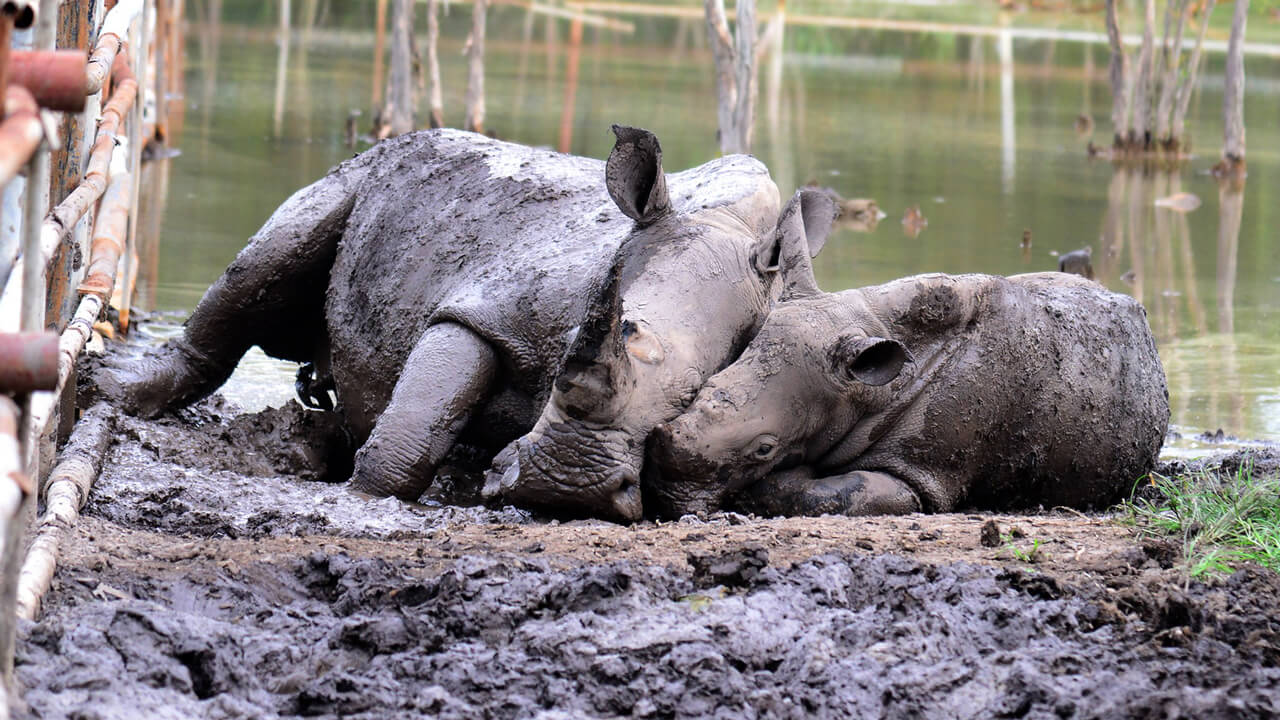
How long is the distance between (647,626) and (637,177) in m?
2.34

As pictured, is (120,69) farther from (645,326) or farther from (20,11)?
(20,11)

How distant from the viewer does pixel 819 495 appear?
4.98m

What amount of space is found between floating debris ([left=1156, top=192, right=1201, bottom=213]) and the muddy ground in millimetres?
14260

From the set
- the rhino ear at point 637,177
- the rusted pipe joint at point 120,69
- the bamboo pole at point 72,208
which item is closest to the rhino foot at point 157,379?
the rusted pipe joint at point 120,69

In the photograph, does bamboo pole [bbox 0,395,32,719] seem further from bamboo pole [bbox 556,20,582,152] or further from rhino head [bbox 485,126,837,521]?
bamboo pole [bbox 556,20,582,152]

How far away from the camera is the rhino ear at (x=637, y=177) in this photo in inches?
200

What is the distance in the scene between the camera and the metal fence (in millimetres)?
2354

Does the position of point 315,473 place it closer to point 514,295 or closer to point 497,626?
point 514,295

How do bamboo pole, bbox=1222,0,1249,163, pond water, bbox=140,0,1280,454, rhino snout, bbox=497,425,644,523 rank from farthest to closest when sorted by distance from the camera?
1. bamboo pole, bbox=1222,0,1249,163
2. pond water, bbox=140,0,1280,454
3. rhino snout, bbox=497,425,644,523

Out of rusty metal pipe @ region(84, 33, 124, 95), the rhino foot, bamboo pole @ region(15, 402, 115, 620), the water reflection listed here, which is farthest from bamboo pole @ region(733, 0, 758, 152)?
rusty metal pipe @ region(84, 33, 124, 95)

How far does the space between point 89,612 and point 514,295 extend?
102 inches

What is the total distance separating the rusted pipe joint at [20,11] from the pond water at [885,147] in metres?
5.28

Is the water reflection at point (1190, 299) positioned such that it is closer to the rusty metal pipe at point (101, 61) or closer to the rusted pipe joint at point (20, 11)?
the rusty metal pipe at point (101, 61)

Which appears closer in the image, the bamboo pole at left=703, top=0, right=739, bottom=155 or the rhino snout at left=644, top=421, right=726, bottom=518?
the rhino snout at left=644, top=421, right=726, bottom=518
